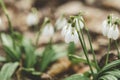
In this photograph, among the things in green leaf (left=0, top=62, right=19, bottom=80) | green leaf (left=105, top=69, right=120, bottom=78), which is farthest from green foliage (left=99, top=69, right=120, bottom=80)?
green leaf (left=0, top=62, right=19, bottom=80)

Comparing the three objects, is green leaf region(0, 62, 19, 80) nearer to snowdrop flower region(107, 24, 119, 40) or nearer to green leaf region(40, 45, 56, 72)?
green leaf region(40, 45, 56, 72)

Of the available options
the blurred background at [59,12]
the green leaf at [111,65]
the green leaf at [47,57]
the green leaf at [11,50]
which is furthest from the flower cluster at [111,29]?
the blurred background at [59,12]

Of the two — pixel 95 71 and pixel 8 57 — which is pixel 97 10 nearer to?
pixel 8 57

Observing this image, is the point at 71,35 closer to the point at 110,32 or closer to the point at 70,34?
the point at 70,34

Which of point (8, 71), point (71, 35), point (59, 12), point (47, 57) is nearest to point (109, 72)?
point (71, 35)

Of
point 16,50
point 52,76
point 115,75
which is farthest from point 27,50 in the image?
point 115,75

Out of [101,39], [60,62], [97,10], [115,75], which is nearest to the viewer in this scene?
[115,75]
